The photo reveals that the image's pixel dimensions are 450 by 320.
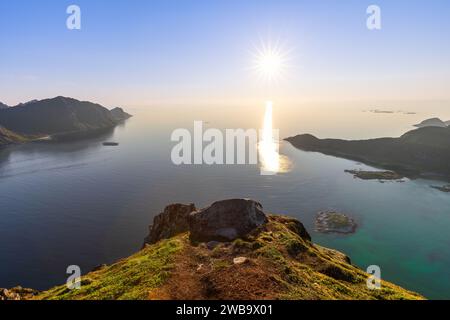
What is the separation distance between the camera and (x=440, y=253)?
9769 centimetres

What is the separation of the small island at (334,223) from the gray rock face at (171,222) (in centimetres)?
6234

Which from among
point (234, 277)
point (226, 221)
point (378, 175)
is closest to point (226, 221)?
point (226, 221)

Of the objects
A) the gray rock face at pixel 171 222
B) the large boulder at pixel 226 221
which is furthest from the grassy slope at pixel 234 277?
the gray rock face at pixel 171 222

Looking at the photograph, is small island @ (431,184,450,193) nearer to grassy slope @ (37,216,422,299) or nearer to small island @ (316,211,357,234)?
small island @ (316,211,357,234)

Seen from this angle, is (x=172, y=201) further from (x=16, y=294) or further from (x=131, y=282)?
(x=131, y=282)

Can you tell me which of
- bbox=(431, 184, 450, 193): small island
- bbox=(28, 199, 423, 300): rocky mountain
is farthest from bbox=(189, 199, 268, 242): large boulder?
bbox=(431, 184, 450, 193): small island

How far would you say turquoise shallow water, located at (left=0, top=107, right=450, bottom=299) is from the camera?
88.9m

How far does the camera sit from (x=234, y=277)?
103 ft

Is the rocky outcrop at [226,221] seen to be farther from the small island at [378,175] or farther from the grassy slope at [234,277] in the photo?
the small island at [378,175]

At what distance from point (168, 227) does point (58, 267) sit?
42.5m

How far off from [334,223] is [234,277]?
3731 inches

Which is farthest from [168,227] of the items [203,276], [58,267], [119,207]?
[119,207]
